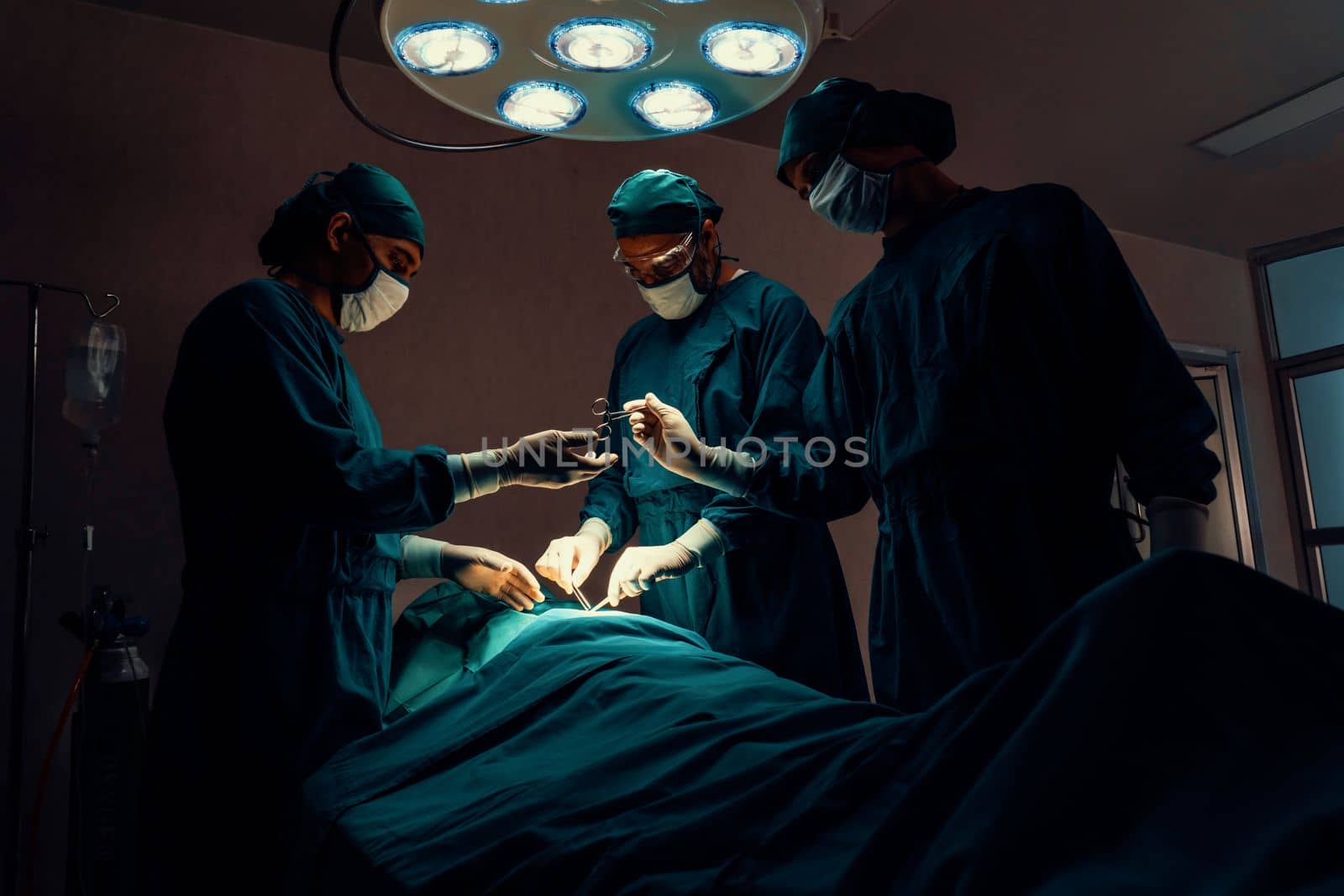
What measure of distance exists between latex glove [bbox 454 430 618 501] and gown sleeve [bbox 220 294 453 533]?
0.20m

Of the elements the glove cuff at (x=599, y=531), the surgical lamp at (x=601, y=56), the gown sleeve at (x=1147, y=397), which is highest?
the surgical lamp at (x=601, y=56)

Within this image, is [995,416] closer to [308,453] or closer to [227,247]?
[308,453]

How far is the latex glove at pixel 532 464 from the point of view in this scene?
2004 millimetres

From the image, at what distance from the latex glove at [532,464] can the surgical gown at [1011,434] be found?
710mm

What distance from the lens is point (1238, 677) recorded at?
0.73 meters

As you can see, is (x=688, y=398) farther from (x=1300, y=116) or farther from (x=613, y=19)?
(x=1300, y=116)

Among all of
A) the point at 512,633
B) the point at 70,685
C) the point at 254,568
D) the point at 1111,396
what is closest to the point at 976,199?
the point at 1111,396


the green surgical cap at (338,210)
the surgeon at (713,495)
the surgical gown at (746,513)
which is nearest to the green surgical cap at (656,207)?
the surgeon at (713,495)

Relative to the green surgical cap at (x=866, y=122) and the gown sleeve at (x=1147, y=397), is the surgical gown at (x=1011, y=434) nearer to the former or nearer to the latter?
the gown sleeve at (x=1147, y=397)

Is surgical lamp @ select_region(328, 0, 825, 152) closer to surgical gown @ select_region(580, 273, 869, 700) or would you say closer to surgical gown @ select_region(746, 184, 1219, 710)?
surgical gown @ select_region(746, 184, 1219, 710)

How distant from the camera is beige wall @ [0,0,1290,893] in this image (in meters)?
2.72

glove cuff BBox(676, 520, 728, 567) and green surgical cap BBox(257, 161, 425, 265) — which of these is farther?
glove cuff BBox(676, 520, 728, 567)

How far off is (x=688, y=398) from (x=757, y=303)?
0.30 m

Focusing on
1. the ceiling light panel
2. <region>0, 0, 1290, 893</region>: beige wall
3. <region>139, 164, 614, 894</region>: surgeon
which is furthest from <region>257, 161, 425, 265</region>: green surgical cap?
the ceiling light panel
